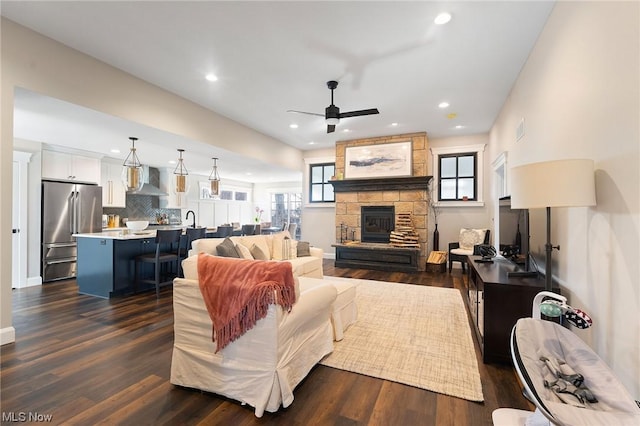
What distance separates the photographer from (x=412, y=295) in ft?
13.8

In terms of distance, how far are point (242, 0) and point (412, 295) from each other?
3942 millimetres

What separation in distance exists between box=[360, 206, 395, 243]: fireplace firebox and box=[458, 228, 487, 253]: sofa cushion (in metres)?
1.41

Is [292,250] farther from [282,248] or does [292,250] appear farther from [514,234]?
[514,234]

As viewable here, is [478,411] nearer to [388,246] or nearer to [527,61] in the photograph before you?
[527,61]

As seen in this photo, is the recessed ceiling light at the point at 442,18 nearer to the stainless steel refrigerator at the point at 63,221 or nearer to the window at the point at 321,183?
the window at the point at 321,183

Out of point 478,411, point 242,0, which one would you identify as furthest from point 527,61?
point 478,411

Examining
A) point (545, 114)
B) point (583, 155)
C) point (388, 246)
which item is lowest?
point (388, 246)

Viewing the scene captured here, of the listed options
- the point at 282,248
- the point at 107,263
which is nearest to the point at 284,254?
the point at 282,248

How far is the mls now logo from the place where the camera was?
1.69 m

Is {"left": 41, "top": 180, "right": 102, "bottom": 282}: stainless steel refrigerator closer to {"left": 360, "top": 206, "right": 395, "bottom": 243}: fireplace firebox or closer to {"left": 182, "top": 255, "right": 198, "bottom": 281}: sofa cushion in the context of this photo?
{"left": 182, "top": 255, "right": 198, "bottom": 281}: sofa cushion

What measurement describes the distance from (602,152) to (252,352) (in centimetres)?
242

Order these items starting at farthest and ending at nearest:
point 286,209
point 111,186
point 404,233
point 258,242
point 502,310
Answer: point 286,209 < point 111,186 < point 404,233 < point 258,242 < point 502,310

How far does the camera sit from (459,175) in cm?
652

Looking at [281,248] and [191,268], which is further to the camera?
[281,248]
